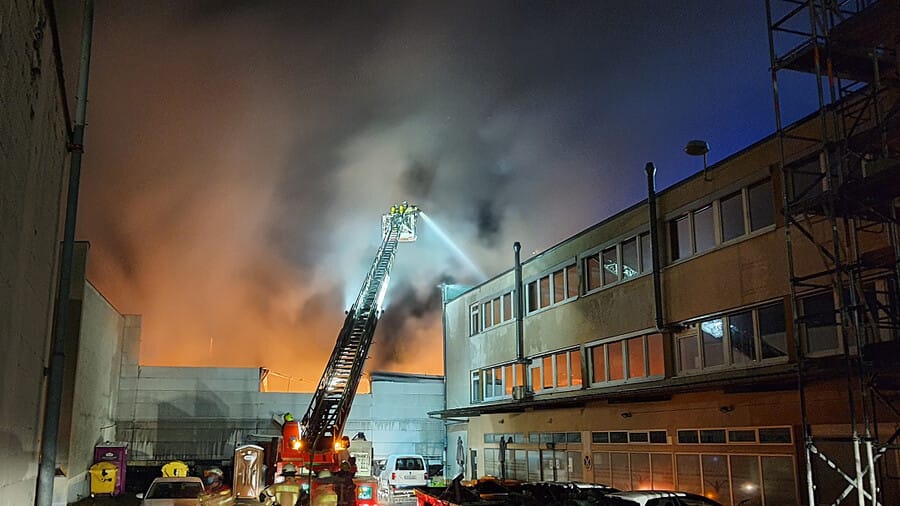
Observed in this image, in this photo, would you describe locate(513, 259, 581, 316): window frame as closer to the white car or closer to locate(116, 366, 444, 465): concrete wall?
locate(116, 366, 444, 465): concrete wall

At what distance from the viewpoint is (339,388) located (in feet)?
90.4

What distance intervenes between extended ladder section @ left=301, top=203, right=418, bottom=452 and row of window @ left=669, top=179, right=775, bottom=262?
12823 millimetres

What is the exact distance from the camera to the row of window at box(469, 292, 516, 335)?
28931 millimetres

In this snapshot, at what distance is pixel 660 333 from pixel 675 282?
1.42 metres

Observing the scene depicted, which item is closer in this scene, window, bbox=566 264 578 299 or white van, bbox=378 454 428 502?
window, bbox=566 264 578 299

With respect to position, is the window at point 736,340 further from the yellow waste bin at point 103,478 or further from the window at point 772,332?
the yellow waste bin at point 103,478

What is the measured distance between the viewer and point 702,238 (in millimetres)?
18594

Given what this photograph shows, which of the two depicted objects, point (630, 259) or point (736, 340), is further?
point (630, 259)

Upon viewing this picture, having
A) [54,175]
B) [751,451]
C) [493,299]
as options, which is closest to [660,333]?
[751,451]

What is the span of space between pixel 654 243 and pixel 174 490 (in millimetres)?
13675

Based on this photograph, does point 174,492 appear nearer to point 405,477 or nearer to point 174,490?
point 174,490

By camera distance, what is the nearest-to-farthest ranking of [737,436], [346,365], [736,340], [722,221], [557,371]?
[737,436]
[736,340]
[722,221]
[557,371]
[346,365]

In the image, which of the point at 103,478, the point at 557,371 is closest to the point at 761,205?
the point at 557,371

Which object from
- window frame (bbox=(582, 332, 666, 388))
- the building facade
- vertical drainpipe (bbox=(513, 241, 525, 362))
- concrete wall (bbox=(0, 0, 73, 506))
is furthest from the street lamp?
concrete wall (bbox=(0, 0, 73, 506))
